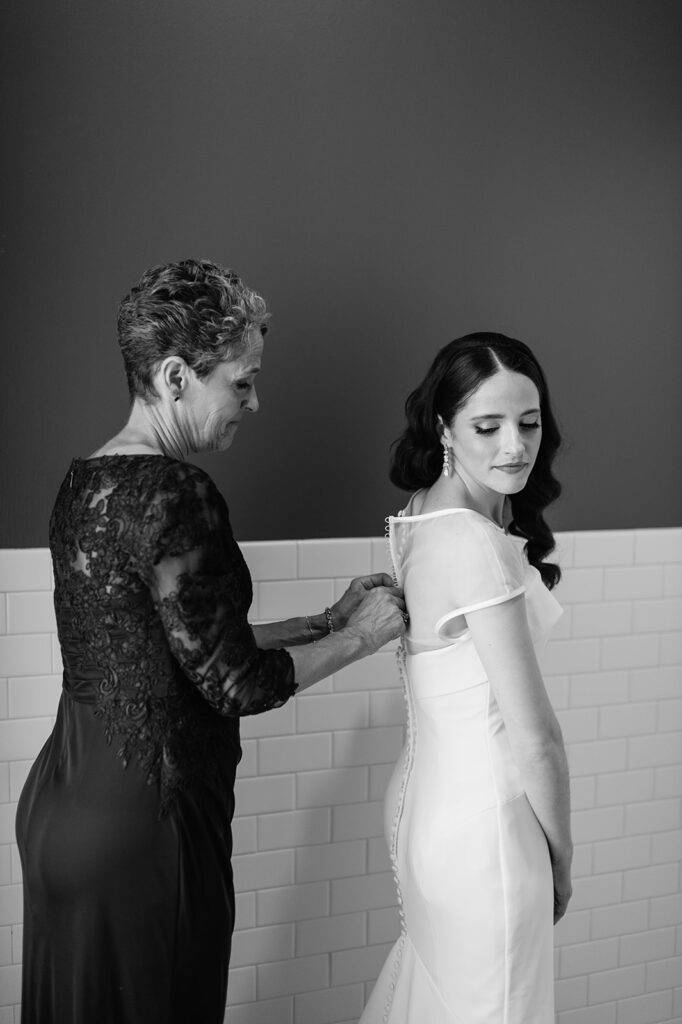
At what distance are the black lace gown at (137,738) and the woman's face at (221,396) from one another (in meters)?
0.17

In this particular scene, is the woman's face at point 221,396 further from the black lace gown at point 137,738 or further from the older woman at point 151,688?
the black lace gown at point 137,738

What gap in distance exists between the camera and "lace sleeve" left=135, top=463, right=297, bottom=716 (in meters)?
1.62

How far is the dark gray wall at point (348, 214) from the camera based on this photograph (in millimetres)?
2381

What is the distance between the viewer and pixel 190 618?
5.30 ft

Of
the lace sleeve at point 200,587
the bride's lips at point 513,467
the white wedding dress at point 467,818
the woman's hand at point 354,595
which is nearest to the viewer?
the lace sleeve at point 200,587

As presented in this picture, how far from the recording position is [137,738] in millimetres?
1709

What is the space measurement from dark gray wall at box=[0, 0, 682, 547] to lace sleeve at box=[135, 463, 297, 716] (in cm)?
89

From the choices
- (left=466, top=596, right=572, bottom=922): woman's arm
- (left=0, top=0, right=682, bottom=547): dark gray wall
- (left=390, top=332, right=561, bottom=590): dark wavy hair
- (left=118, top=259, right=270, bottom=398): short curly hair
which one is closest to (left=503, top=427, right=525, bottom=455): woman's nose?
(left=390, top=332, right=561, bottom=590): dark wavy hair

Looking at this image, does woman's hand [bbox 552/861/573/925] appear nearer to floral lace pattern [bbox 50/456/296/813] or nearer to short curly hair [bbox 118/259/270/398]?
floral lace pattern [bbox 50/456/296/813]

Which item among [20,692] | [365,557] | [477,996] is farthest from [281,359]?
[477,996]

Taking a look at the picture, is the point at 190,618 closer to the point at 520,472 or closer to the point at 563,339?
the point at 520,472

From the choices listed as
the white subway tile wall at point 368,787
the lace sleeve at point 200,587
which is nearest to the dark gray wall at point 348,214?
the white subway tile wall at point 368,787

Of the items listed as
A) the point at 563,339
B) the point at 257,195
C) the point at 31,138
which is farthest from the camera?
the point at 563,339

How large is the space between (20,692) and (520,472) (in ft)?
4.45
